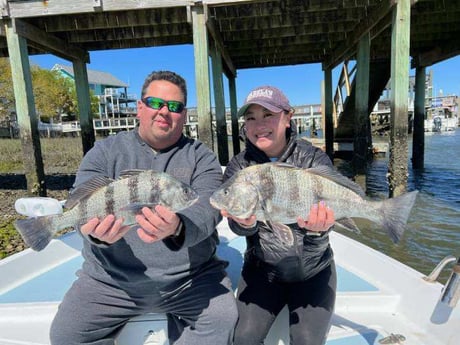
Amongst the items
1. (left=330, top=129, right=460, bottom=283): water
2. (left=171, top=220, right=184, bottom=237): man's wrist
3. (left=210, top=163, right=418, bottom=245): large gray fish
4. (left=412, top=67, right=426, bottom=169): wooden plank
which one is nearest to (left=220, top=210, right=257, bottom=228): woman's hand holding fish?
(left=210, top=163, right=418, bottom=245): large gray fish

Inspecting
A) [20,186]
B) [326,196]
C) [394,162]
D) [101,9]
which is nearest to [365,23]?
[394,162]

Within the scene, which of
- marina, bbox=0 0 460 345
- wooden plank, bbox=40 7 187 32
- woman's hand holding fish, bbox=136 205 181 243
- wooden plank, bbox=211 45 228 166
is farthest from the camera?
wooden plank, bbox=211 45 228 166

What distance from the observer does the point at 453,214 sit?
8195 millimetres

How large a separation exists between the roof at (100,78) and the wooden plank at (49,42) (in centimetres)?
5672

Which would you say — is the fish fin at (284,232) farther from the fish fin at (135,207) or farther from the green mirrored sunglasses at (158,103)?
the green mirrored sunglasses at (158,103)

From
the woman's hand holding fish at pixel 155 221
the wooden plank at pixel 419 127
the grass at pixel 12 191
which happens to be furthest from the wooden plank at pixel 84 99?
the wooden plank at pixel 419 127

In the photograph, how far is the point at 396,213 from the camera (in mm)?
2154

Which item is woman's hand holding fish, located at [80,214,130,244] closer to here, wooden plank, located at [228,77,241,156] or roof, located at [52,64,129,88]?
wooden plank, located at [228,77,241,156]

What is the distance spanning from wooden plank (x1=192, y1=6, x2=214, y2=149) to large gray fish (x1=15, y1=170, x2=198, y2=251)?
7.51 m

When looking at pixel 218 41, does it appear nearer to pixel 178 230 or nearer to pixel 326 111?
pixel 326 111

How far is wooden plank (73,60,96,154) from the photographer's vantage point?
44.3ft

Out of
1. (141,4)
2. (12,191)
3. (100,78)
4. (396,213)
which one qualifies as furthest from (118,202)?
(100,78)

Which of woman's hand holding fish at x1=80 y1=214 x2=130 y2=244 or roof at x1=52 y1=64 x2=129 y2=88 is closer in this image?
woman's hand holding fish at x1=80 y1=214 x2=130 y2=244

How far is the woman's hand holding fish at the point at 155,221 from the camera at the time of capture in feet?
6.52
